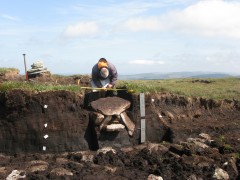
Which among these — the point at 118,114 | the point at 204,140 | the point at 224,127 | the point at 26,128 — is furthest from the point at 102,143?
the point at 224,127

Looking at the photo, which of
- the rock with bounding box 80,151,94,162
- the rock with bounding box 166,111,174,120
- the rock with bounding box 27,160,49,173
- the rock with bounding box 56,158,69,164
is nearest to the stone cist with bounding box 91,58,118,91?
the rock with bounding box 166,111,174,120

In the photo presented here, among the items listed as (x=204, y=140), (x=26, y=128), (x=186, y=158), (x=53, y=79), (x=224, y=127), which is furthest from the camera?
(x=53, y=79)

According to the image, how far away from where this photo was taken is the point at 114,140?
13.0m

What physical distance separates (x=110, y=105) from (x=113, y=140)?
3.69 feet

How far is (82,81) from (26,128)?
7.74m

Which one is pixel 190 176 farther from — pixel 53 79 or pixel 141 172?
pixel 53 79

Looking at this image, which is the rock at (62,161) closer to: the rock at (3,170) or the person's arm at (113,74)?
the rock at (3,170)

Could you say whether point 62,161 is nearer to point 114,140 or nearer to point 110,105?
point 114,140

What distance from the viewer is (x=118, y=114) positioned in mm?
13047

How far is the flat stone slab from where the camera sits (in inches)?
509

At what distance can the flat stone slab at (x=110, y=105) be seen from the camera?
12930mm

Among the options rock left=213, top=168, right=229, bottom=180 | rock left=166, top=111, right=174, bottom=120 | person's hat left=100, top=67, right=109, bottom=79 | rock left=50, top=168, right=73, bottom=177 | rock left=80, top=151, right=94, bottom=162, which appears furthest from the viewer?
rock left=166, top=111, right=174, bottom=120

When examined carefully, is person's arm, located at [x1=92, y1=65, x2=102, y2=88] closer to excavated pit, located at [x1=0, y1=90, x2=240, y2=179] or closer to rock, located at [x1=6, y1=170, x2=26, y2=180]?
excavated pit, located at [x1=0, y1=90, x2=240, y2=179]

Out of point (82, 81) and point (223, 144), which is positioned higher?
point (82, 81)
